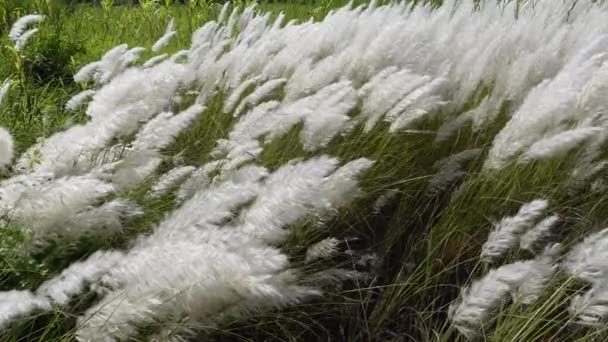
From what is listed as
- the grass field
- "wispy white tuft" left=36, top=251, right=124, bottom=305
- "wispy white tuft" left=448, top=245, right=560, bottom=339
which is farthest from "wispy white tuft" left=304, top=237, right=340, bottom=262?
"wispy white tuft" left=36, top=251, right=124, bottom=305

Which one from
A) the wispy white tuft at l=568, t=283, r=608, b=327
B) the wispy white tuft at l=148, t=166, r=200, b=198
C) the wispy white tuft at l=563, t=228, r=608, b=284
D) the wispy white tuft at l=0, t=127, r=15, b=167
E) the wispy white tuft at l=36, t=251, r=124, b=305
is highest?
the wispy white tuft at l=0, t=127, r=15, b=167

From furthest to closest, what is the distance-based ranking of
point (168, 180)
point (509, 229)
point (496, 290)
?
1. point (168, 180)
2. point (509, 229)
3. point (496, 290)

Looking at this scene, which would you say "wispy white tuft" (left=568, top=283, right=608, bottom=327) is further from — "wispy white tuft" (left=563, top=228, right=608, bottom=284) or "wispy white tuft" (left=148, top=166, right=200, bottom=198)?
"wispy white tuft" (left=148, top=166, right=200, bottom=198)

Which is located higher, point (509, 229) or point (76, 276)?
point (76, 276)

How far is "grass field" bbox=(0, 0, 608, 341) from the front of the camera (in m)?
1.32

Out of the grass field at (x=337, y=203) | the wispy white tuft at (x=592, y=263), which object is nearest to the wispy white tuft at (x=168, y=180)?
the grass field at (x=337, y=203)

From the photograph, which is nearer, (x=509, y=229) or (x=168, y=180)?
(x=509, y=229)

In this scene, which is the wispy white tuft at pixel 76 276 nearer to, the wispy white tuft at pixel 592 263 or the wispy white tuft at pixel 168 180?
the wispy white tuft at pixel 168 180

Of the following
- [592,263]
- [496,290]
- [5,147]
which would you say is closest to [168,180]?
[5,147]

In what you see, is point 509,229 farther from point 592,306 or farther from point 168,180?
point 168,180

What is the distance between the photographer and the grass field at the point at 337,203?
4.32ft

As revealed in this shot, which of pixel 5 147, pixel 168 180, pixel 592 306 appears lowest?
pixel 592 306

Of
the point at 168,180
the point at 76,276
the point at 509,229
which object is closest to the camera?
the point at 76,276

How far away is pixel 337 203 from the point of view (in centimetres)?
169
